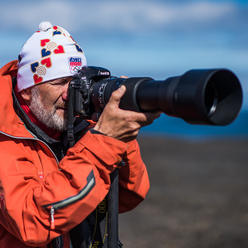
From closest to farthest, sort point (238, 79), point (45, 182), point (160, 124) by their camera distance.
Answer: point (238, 79), point (45, 182), point (160, 124)

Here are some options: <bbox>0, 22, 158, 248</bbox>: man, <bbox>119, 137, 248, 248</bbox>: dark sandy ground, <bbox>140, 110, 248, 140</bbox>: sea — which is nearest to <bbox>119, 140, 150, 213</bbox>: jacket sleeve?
<bbox>0, 22, 158, 248</bbox>: man

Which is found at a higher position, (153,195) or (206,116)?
(206,116)

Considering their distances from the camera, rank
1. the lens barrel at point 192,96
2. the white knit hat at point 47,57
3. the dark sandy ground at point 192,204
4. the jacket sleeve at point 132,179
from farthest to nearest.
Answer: the dark sandy ground at point 192,204 → the white knit hat at point 47,57 → the jacket sleeve at point 132,179 → the lens barrel at point 192,96

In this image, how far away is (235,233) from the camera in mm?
5961

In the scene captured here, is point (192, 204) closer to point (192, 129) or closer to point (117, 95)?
point (117, 95)

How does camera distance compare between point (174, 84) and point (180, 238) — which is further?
point (180, 238)

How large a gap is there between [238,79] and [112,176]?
0.85 metres

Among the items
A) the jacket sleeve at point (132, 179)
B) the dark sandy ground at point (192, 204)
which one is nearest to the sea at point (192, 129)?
the dark sandy ground at point (192, 204)

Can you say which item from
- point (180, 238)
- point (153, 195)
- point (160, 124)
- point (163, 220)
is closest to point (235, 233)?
point (180, 238)

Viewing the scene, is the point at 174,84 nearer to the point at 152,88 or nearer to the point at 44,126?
the point at 152,88

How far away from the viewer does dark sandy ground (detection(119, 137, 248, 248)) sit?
589 cm

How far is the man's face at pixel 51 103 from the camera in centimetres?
240

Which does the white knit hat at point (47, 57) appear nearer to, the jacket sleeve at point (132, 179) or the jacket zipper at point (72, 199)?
the jacket sleeve at point (132, 179)

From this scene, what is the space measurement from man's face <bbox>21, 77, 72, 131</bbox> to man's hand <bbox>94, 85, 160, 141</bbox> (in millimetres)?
516
